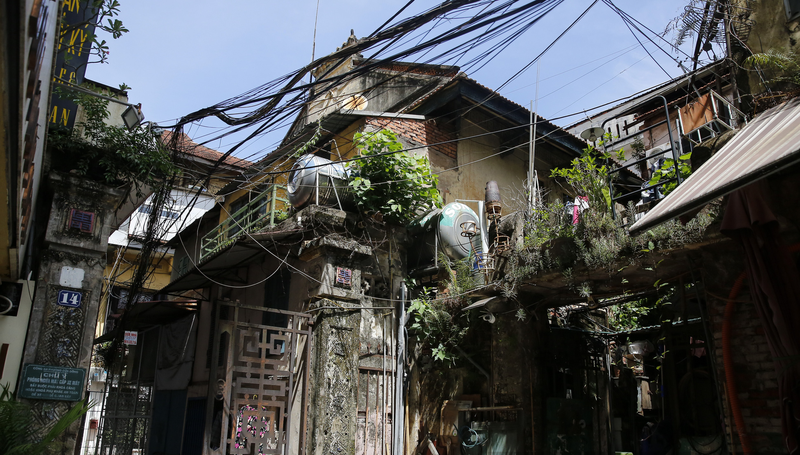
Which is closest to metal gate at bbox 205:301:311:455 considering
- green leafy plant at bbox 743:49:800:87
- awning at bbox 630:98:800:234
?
awning at bbox 630:98:800:234

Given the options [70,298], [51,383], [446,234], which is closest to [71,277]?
[70,298]

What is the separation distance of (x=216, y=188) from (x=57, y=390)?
577 inches

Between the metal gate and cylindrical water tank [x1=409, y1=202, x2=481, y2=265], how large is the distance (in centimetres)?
260

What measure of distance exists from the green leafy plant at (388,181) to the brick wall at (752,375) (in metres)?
5.05

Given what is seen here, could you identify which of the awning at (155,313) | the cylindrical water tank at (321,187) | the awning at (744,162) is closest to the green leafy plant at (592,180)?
the awning at (744,162)

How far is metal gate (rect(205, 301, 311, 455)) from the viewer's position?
714 cm

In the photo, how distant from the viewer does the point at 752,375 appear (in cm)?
536

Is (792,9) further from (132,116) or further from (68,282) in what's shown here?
(68,282)

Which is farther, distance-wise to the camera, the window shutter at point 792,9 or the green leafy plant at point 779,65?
the window shutter at point 792,9

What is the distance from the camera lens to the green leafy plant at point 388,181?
9266 mm

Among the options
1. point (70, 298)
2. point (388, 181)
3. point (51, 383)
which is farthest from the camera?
point (388, 181)

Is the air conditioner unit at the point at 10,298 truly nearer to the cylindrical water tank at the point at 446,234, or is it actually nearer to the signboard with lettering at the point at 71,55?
the signboard with lettering at the point at 71,55

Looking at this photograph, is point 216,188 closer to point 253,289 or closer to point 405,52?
point 253,289

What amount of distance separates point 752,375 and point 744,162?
7.33 ft
